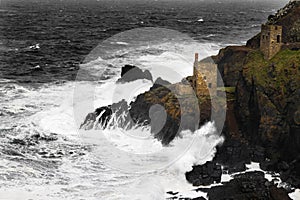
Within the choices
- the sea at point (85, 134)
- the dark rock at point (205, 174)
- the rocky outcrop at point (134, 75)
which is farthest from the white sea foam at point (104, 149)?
the rocky outcrop at point (134, 75)

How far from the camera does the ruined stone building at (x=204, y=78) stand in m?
44.2

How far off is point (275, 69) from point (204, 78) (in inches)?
242

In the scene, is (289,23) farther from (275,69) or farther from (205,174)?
(205,174)

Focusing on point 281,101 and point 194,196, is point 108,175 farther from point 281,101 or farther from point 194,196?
point 281,101

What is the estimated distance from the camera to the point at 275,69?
140 feet

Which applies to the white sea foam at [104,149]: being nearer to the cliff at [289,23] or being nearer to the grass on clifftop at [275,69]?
the grass on clifftop at [275,69]

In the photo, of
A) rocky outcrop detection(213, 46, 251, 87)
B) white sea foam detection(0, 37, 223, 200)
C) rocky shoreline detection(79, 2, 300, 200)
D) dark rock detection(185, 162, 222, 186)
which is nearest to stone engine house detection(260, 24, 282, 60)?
rocky shoreline detection(79, 2, 300, 200)

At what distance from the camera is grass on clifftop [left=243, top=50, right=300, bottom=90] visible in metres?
41.6

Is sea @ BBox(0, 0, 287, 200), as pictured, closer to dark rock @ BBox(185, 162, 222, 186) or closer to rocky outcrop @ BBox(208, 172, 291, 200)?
dark rock @ BBox(185, 162, 222, 186)

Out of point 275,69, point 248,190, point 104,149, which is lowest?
point 104,149

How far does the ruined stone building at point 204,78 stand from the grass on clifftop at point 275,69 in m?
2.91

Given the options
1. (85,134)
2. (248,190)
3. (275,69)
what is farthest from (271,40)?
(85,134)

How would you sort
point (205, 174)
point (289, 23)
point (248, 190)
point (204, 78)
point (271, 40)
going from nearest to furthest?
point (248, 190)
point (205, 174)
point (204, 78)
point (271, 40)
point (289, 23)

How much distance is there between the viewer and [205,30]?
118 m
